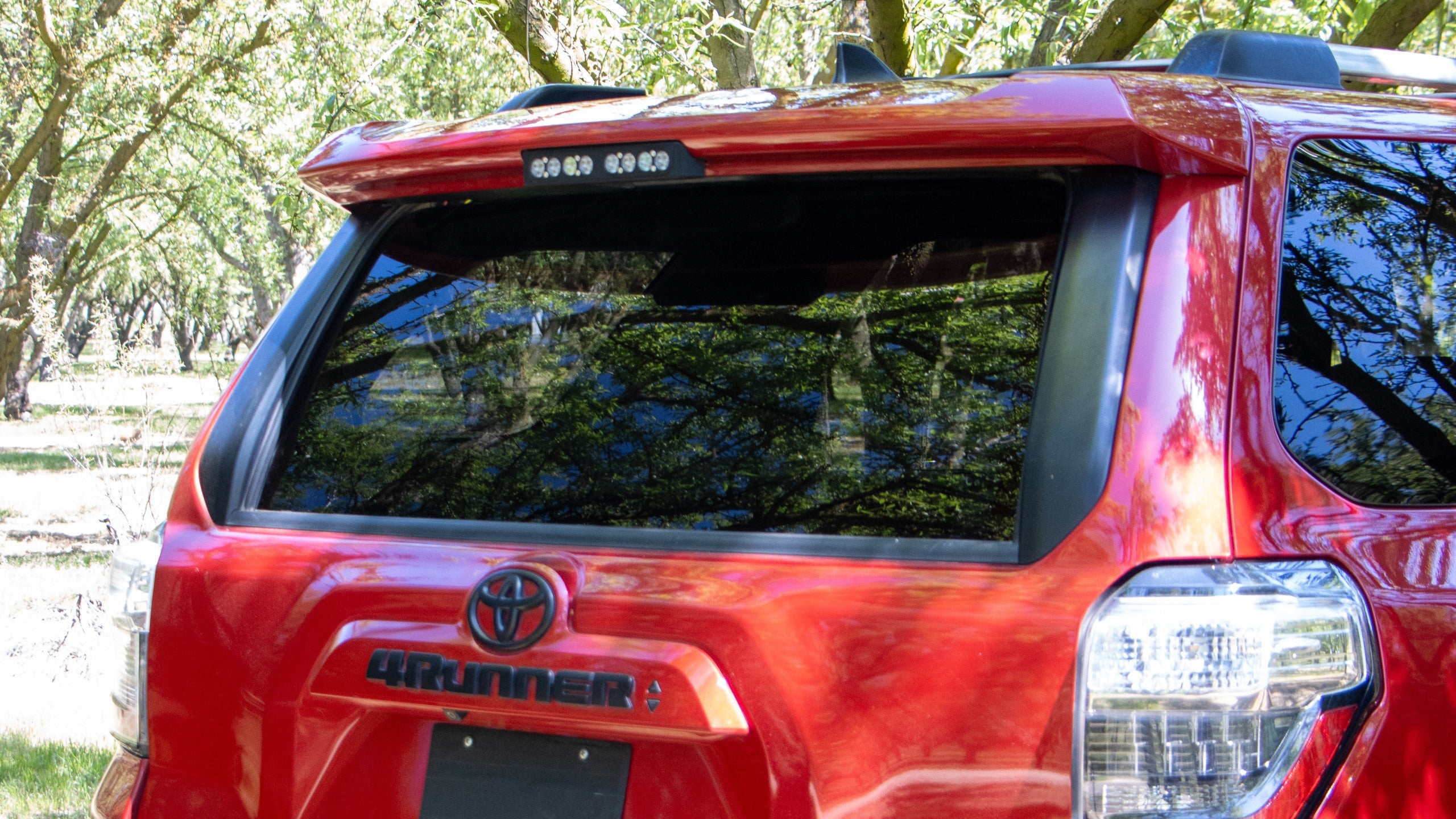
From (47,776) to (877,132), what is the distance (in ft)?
14.8

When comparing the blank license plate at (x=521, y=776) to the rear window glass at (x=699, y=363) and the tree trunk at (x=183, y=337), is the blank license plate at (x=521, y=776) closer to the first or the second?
the rear window glass at (x=699, y=363)

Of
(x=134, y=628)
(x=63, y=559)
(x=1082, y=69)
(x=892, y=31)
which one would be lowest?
(x=63, y=559)

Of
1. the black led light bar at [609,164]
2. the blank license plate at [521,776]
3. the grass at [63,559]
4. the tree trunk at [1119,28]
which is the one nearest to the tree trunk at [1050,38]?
the tree trunk at [1119,28]

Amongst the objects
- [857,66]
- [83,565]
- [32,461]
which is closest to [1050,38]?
[857,66]

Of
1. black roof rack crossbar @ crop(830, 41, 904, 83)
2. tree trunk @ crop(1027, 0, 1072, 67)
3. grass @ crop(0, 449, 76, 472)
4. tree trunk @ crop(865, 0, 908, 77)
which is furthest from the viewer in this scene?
grass @ crop(0, 449, 76, 472)

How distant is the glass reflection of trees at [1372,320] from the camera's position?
1.54m

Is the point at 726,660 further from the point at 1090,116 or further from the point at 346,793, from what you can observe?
the point at 1090,116

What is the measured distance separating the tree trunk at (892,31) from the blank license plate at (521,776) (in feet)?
17.1

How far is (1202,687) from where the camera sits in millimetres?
1344

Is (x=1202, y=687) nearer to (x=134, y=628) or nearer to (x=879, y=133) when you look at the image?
(x=879, y=133)

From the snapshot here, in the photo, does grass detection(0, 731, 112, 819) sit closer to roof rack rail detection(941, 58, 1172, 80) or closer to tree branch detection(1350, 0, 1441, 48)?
roof rack rail detection(941, 58, 1172, 80)

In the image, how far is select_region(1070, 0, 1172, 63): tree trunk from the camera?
5951 mm

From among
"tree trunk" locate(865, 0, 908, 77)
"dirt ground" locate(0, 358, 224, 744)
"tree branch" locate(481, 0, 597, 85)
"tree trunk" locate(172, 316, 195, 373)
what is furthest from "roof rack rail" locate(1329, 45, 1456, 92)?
"tree trunk" locate(172, 316, 195, 373)

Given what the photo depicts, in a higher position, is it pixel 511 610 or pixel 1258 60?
pixel 1258 60
